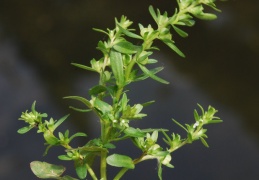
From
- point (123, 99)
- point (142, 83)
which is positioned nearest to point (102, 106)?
point (123, 99)

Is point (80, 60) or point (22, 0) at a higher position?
point (22, 0)

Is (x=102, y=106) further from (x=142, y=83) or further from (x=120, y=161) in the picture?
(x=142, y=83)

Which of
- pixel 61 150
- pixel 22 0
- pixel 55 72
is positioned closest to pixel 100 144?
pixel 61 150

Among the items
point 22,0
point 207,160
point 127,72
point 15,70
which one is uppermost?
point 22,0

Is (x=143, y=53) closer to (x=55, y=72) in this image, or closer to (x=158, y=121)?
(x=158, y=121)

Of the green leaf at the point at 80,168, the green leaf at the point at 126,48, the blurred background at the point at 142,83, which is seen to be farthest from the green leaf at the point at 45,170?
the blurred background at the point at 142,83

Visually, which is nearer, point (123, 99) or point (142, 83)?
point (123, 99)

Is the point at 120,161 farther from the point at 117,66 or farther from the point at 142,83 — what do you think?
the point at 142,83
